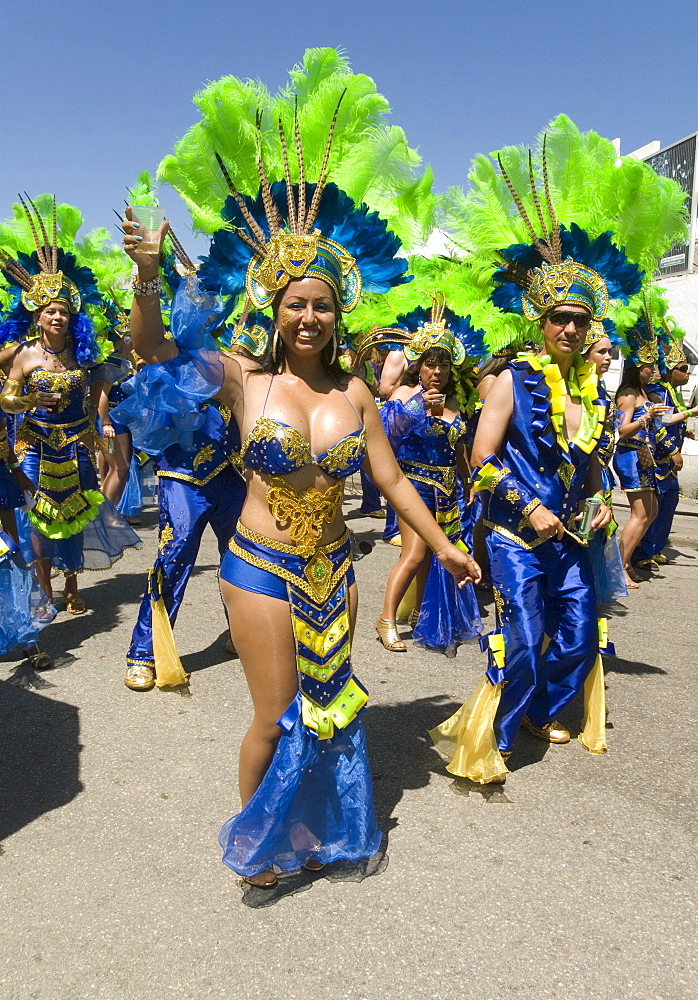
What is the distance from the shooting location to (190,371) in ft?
8.60

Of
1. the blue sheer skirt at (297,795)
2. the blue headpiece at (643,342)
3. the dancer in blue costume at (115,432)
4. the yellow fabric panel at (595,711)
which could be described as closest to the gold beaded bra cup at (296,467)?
the blue sheer skirt at (297,795)

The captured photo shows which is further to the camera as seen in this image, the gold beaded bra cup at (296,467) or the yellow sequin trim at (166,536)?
the yellow sequin trim at (166,536)

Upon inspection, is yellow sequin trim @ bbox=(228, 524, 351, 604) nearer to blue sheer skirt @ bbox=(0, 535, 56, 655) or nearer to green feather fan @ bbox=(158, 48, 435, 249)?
blue sheer skirt @ bbox=(0, 535, 56, 655)

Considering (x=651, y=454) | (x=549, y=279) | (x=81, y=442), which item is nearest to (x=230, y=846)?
(x=549, y=279)

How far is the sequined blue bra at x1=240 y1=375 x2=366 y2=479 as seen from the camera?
2.65m

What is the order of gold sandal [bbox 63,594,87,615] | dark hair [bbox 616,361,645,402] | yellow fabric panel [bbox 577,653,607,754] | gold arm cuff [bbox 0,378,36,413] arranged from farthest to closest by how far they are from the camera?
dark hair [bbox 616,361,645,402] < gold sandal [bbox 63,594,87,615] < gold arm cuff [bbox 0,378,36,413] < yellow fabric panel [bbox 577,653,607,754]

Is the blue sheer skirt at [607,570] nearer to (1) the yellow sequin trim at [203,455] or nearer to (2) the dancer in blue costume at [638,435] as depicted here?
(1) the yellow sequin trim at [203,455]

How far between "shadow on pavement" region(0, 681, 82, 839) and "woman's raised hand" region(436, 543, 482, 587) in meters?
1.91

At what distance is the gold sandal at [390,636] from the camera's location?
5.36 metres

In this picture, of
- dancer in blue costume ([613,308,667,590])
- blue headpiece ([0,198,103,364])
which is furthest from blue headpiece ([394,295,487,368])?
blue headpiece ([0,198,103,364])

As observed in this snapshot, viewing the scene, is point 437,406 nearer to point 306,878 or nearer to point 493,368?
point 493,368

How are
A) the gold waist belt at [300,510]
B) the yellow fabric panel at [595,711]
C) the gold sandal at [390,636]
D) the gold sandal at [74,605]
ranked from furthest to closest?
the gold sandal at [74,605], the gold sandal at [390,636], the yellow fabric panel at [595,711], the gold waist belt at [300,510]

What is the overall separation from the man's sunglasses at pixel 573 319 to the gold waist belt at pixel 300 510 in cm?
166

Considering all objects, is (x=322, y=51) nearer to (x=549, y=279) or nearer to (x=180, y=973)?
(x=549, y=279)
